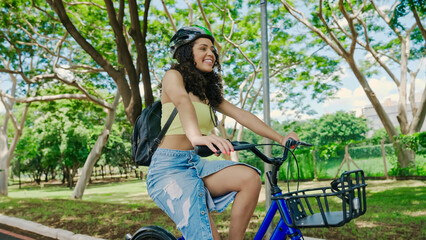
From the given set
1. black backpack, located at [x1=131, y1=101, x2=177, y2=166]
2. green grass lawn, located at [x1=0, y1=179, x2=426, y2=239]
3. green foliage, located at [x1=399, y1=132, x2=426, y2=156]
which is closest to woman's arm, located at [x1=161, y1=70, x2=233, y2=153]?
black backpack, located at [x1=131, y1=101, x2=177, y2=166]

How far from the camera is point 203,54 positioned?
7.45 ft

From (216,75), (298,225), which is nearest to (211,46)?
(216,75)

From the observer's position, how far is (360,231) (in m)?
5.12

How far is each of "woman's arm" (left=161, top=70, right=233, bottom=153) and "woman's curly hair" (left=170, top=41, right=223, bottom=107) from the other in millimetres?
66

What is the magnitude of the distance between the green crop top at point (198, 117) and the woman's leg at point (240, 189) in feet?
1.13

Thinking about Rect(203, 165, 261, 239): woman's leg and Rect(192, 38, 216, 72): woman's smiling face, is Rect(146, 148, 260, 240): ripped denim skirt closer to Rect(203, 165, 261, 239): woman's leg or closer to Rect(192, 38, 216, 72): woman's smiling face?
Rect(203, 165, 261, 239): woman's leg

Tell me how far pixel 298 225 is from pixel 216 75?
1.12 metres

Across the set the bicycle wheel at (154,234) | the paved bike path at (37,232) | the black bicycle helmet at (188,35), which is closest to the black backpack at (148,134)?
the black bicycle helmet at (188,35)

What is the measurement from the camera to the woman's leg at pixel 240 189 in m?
1.98

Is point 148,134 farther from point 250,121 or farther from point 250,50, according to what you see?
point 250,50

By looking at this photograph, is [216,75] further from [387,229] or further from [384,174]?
[384,174]

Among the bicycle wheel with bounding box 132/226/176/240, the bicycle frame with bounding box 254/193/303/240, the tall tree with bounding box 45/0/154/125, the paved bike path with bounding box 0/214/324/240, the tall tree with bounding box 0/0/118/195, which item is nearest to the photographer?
the bicycle frame with bounding box 254/193/303/240

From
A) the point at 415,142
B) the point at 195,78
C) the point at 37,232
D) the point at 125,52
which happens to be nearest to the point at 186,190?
the point at 195,78

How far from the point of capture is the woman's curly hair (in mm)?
2203
